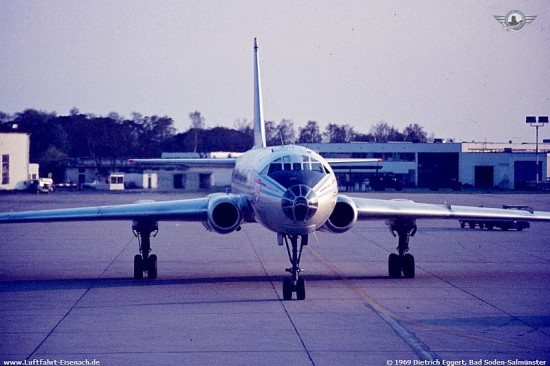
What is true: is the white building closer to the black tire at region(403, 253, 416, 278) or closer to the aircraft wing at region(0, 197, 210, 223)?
the aircraft wing at region(0, 197, 210, 223)

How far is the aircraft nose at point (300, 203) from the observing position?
15.3m

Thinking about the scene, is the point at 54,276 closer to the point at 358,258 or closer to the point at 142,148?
the point at 358,258

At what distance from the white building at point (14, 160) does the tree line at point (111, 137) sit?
525cm

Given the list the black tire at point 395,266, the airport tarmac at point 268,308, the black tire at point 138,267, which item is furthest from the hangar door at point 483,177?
the black tire at point 138,267

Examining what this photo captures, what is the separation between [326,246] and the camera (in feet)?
92.9

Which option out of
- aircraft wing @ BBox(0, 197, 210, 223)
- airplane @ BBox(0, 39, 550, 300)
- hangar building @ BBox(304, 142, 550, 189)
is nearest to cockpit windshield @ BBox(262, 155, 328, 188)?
airplane @ BBox(0, 39, 550, 300)

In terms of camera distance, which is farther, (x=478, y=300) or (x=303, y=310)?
(x=478, y=300)

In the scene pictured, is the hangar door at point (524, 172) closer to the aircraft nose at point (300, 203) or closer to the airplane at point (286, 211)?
the airplane at point (286, 211)

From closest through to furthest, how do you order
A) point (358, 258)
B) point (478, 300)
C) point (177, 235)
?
point (478, 300) < point (358, 258) < point (177, 235)

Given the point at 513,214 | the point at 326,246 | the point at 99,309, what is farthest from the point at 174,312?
the point at 326,246

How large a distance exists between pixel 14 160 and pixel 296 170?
67.5 meters

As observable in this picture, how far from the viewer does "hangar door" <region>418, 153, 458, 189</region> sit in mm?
95000

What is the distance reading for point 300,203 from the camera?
1527 centimetres

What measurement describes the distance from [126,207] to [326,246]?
1056cm
